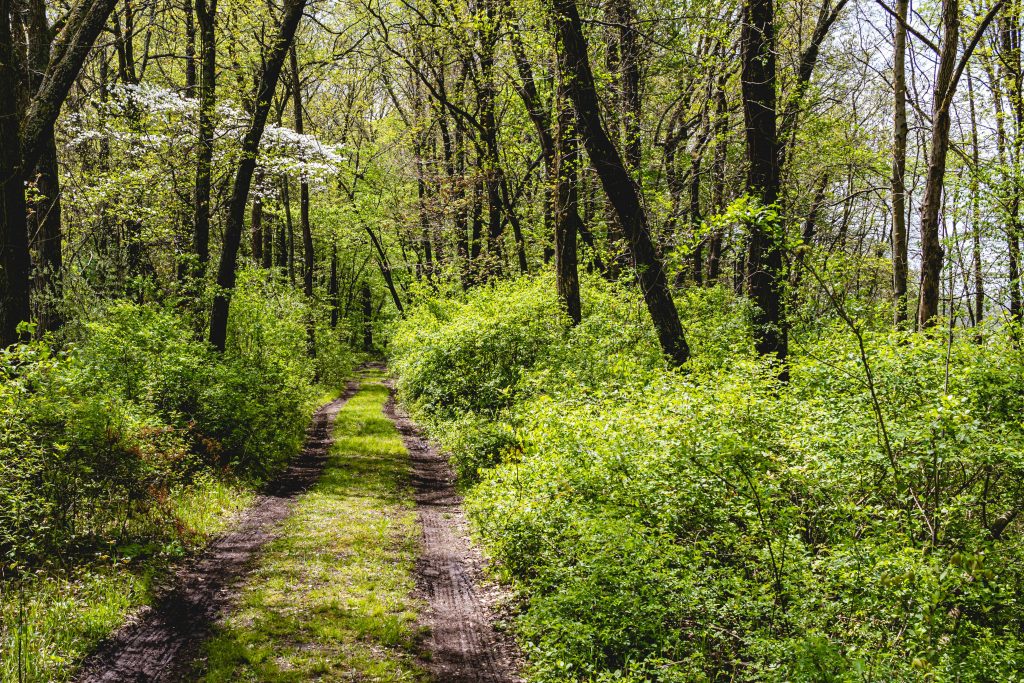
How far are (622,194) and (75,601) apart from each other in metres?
9.22

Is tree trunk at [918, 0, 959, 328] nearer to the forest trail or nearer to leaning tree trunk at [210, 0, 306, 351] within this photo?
the forest trail

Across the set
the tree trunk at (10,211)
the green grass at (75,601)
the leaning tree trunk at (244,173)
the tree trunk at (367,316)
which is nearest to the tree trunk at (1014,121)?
the green grass at (75,601)

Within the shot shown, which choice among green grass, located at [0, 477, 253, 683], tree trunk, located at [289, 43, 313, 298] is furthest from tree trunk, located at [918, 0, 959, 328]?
tree trunk, located at [289, 43, 313, 298]

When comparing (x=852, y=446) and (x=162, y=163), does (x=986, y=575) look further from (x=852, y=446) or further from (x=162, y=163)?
(x=162, y=163)

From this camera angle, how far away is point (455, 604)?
22.5ft

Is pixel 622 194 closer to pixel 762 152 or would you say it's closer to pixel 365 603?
pixel 762 152

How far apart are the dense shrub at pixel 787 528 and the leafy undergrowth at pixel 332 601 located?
4.48 ft

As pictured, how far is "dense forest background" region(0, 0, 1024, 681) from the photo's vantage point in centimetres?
444

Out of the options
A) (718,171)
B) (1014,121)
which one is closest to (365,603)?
(1014,121)

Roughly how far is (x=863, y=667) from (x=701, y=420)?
2824 millimetres

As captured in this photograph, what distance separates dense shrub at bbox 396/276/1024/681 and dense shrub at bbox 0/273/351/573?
486 centimetres

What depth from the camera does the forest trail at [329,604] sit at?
5406mm

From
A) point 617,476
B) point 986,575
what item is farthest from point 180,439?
point 986,575

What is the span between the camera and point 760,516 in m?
4.65
